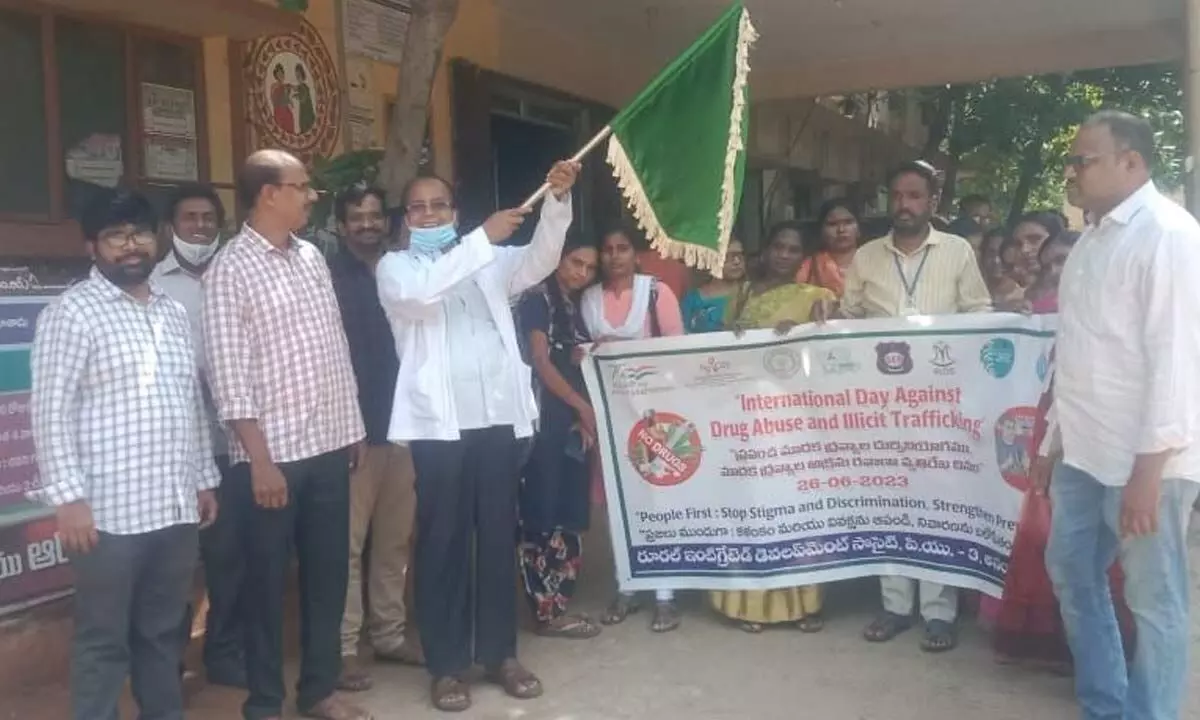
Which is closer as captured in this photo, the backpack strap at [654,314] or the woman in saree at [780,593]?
the woman in saree at [780,593]

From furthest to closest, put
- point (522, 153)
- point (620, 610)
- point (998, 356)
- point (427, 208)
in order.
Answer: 1. point (522, 153)
2. point (620, 610)
3. point (998, 356)
4. point (427, 208)

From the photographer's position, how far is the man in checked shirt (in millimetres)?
3740

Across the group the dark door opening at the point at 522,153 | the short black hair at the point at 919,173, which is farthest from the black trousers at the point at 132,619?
the dark door opening at the point at 522,153

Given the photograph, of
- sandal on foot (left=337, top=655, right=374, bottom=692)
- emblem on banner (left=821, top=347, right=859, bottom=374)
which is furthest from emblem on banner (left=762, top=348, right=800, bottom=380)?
sandal on foot (left=337, top=655, right=374, bottom=692)

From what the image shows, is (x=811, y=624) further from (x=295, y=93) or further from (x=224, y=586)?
(x=295, y=93)

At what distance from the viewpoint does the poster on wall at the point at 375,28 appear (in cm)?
687

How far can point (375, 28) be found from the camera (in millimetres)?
7109

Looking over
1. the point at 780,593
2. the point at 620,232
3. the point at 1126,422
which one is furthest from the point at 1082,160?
the point at 780,593

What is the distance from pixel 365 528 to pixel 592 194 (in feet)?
19.3

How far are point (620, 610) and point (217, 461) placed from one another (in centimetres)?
189

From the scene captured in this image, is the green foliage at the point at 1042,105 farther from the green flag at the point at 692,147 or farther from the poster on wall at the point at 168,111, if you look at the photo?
the green flag at the point at 692,147

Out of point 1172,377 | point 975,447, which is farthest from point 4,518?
point 1172,377

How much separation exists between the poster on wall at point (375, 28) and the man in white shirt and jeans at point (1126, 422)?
4301 mm

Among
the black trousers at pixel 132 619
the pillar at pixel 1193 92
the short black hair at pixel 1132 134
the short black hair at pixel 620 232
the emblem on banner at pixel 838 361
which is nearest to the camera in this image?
the black trousers at pixel 132 619
